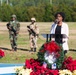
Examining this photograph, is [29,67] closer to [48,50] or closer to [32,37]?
[48,50]

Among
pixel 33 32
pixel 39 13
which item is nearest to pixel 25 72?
pixel 33 32

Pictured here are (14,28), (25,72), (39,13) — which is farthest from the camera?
(39,13)

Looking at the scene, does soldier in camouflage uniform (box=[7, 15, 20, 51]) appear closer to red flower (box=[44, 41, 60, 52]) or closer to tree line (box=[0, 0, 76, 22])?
red flower (box=[44, 41, 60, 52])

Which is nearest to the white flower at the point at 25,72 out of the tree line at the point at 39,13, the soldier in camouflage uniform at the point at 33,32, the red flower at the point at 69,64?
the red flower at the point at 69,64

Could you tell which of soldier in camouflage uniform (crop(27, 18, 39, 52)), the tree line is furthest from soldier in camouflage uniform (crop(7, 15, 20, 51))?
the tree line

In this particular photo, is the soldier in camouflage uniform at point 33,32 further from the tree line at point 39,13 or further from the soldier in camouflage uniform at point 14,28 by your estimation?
the tree line at point 39,13

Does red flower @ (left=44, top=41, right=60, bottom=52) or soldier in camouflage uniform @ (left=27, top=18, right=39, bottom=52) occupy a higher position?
red flower @ (left=44, top=41, right=60, bottom=52)

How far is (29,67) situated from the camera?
698 centimetres

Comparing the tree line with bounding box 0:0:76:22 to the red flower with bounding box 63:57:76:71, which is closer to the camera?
the red flower with bounding box 63:57:76:71

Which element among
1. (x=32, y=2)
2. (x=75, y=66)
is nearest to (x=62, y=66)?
(x=75, y=66)

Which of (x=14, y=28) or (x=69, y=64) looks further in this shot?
(x=14, y=28)

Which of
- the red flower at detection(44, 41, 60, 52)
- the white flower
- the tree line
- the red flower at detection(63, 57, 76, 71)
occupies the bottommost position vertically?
the tree line

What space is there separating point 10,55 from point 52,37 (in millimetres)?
6856

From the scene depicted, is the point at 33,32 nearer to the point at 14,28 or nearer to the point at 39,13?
the point at 14,28
